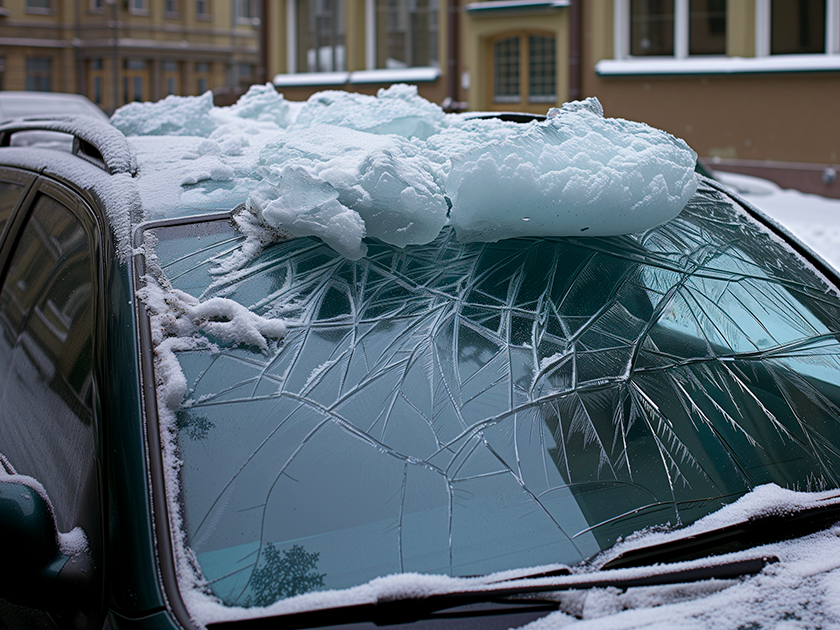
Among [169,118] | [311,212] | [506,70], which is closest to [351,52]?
[506,70]

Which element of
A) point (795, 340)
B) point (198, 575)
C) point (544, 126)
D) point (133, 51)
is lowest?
point (198, 575)

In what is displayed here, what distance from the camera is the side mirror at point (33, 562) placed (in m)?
1.07

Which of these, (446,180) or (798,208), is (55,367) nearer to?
(446,180)

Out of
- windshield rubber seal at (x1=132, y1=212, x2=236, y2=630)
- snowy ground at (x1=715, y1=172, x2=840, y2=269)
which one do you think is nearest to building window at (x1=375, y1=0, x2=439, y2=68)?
snowy ground at (x1=715, y1=172, x2=840, y2=269)

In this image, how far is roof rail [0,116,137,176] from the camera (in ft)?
5.38

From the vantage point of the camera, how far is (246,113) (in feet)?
8.00

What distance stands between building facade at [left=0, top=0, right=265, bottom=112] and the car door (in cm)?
3287

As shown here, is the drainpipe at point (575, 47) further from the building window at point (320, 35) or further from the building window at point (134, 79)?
the building window at point (134, 79)

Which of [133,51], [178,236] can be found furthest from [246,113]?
[133,51]

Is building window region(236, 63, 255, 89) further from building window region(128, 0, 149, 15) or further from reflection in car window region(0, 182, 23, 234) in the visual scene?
reflection in car window region(0, 182, 23, 234)

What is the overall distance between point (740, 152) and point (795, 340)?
11583 millimetres

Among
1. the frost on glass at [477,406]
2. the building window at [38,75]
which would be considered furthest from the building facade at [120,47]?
the frost on glass at [477,406]

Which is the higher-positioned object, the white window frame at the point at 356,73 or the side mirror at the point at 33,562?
the white window frame at the point at 356,73

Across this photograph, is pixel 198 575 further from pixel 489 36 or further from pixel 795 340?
pixel 489 36
